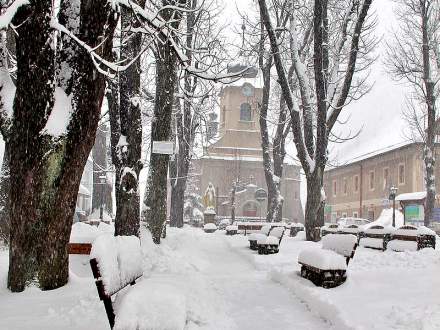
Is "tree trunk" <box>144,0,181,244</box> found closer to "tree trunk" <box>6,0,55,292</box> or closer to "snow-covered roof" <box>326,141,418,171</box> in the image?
"tree trunk" <box>6,0,55,292</box>

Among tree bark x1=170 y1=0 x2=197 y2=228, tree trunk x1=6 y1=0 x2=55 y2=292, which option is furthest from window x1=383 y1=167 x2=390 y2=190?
tree trunk x1=6 y1=0 x2=55 y2=292

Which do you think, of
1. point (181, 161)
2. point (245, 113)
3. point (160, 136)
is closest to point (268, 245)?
point (160, 136)

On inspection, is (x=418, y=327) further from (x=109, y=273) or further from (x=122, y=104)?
(x=122, y=104)

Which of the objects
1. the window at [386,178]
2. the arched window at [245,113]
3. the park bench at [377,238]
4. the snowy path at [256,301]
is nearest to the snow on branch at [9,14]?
the snowy path at [256,301]

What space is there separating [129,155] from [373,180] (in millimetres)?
37297

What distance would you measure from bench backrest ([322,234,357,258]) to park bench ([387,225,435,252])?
4210 mm

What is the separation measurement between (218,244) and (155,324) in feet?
48.5

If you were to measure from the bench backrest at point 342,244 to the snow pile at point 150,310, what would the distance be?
436cm

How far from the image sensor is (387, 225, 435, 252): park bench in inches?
475

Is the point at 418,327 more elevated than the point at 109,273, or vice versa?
the point at 109,273

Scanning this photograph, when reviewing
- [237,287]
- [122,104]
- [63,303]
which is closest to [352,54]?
[122,104]

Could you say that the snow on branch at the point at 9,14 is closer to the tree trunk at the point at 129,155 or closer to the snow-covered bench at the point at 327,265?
A: the tree trunk at the point at 129,155

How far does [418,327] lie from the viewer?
15.3 feet

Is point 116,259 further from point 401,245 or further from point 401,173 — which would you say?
point 401,173
